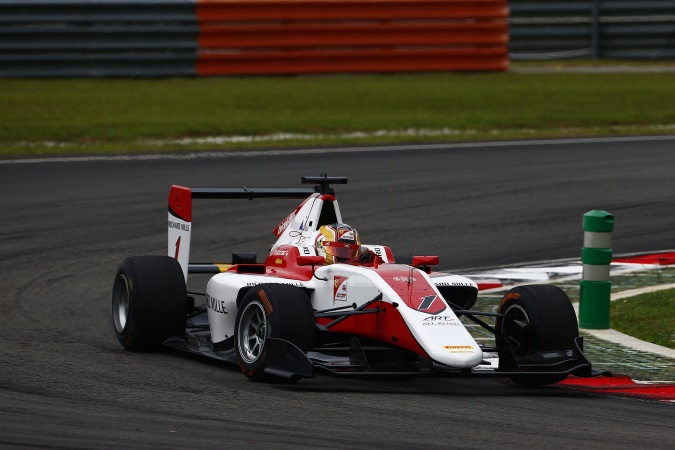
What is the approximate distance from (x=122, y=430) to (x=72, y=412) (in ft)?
1.80

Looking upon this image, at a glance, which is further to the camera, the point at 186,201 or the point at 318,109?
the point at 318,109

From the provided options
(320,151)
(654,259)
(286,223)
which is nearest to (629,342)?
(286,223)

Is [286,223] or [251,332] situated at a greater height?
[286,223]

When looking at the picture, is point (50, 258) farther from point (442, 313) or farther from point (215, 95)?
point (215, 95)

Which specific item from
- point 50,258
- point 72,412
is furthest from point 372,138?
point 72,412

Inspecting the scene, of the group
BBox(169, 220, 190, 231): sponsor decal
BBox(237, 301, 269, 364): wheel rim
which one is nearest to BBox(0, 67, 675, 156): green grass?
BBox(169, 220, 190, 231): sponsor decal

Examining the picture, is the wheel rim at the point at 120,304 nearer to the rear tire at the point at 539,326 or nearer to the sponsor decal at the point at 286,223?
the sponsor decal at the point at 286,223

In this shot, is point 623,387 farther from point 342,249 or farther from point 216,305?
point 216,305

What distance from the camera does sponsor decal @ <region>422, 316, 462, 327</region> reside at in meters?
8.45

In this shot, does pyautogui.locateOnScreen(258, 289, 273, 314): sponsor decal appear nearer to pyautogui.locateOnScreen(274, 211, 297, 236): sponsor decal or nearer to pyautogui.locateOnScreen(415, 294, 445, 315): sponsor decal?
pyautogui.locateOnScreen(415, 294, 445, 315): sponsor decal

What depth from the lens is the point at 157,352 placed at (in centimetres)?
986

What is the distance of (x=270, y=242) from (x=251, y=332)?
5.39 m

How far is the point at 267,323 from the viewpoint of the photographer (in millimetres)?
8656

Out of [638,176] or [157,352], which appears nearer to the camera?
[157,352]
